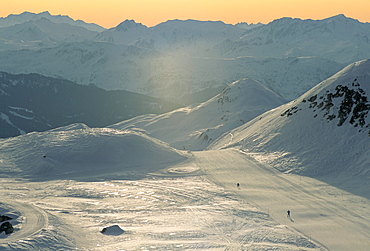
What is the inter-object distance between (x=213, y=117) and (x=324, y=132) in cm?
9094

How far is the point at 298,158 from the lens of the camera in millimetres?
77375

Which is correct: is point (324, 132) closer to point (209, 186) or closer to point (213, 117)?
point (209, 186)

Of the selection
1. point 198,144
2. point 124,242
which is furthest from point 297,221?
point 198,144

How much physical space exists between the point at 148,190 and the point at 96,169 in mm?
18147

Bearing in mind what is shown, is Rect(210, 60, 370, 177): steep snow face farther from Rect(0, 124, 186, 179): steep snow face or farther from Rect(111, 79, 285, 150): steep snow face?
Rect(111, 79, 285, 150): steep snow face

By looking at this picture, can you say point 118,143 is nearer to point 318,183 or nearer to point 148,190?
point 148,190

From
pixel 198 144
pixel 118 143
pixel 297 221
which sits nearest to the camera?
pixel 297 221

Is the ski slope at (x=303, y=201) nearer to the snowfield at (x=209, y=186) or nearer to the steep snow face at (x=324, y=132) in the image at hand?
the snowfield at (x=209, y=186)

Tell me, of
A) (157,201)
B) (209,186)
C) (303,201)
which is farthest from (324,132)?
(157,201)

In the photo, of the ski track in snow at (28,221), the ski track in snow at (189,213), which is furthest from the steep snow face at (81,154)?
the ski track in snow at (28,221)

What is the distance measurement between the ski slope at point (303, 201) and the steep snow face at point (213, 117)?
64.4 m

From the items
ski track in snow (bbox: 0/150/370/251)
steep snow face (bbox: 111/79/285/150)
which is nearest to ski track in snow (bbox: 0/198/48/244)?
ski track in snow (bbox: 0/150/370/251)

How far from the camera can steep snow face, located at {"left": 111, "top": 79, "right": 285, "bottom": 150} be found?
14875 centimetres

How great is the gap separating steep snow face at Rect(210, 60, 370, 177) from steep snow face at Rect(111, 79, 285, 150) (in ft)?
154
